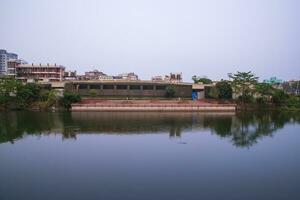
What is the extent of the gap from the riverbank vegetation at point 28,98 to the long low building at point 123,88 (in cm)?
624

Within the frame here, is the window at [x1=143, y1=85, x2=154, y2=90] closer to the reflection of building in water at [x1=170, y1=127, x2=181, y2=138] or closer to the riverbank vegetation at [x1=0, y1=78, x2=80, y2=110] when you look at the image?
the riverbank vegetation at [x1=0, y1=78, x2=80, y2=110]

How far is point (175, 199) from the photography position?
9.71 metres

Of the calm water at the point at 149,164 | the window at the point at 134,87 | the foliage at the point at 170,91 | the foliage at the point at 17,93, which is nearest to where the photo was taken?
the calm water at the point at 149,164

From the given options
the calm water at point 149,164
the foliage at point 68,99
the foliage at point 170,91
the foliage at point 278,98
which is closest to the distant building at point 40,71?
the foliage at point 68,99

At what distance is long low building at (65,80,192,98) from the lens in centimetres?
4400

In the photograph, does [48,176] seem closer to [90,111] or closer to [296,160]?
[296,160]

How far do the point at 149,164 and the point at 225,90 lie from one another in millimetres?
29536

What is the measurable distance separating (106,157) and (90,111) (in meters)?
20.9

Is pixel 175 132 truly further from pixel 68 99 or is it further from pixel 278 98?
pixel 278 98

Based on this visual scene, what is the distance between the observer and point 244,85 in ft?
133

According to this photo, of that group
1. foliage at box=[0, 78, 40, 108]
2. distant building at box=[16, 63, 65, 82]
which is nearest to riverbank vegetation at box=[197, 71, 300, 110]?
foliage at box=[0, 78, 40, 108]

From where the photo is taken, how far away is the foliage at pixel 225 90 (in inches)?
1628

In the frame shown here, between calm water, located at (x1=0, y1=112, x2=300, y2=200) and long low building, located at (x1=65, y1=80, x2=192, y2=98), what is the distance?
64.9ft

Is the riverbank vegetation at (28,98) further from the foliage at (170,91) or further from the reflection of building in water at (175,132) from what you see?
the reflection of building in water at (175,132)
